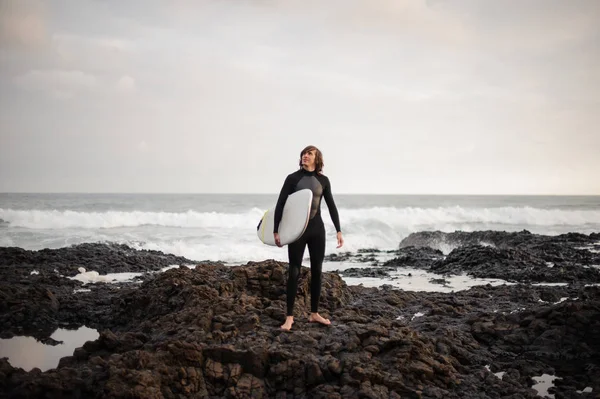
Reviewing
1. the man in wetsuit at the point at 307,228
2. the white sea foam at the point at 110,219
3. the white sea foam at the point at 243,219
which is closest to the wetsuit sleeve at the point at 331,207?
the man in wetsuit at the point at 307,228

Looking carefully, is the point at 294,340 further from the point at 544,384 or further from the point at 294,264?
the point at 544,384

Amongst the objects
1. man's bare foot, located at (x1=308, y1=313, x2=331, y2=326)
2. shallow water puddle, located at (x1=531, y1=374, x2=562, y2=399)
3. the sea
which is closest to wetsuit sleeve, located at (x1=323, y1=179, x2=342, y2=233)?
man's bare foot, located at (x1=308, y1=313, x2=331, y2=326)

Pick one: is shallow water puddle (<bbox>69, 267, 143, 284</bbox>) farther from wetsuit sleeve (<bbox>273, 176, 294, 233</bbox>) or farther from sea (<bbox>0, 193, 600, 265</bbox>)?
wetsuit sleeve (<bbox>273, 176, 294, 233</bbox>)

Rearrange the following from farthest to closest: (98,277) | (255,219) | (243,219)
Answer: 1. (255,219)
2. (243,219)
3. (98,277)

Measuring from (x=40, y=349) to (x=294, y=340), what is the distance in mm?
3738

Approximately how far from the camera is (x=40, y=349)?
596cm

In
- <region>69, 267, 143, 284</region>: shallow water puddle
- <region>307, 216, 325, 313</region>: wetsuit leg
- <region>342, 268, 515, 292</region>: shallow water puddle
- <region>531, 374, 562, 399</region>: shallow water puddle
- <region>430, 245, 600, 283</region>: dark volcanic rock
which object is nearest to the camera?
<region>531, 374, 562, 399</region>: shallow water puddle

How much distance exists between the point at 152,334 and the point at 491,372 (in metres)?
4.47

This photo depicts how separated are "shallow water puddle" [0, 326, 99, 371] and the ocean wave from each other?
Result: 81.7ft

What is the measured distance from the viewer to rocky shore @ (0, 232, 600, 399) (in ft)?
14.3

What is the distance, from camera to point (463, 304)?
8.06m

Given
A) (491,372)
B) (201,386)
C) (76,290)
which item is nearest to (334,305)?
(491,372)

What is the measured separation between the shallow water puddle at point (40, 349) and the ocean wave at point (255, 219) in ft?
81.7

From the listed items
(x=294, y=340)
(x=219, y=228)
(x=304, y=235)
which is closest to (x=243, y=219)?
(x=219, y=228)
